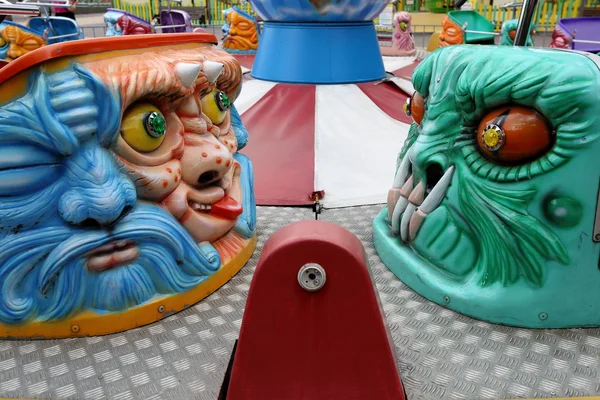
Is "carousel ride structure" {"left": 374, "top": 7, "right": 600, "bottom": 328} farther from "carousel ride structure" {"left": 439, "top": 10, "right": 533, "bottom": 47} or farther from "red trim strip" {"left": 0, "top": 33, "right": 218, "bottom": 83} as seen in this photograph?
"carousel ride structure" {"left": 439, "top": 10, "right": 533, "bottom": 47}

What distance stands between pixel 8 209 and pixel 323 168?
6.58 feet

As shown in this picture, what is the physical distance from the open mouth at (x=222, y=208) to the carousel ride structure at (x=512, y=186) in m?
0.68

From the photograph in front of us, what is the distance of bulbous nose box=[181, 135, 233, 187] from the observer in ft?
6.26

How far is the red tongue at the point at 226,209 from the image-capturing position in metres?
2.03

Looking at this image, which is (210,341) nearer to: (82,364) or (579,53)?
(82,364)

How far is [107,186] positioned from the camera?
5.24 ft

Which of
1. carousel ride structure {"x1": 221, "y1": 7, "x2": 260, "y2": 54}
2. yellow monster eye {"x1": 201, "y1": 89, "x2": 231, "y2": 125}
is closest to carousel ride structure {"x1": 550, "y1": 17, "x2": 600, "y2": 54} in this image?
carousel ride structure {"x1": 221, "y1": 7, "x2": 260, "y2": 54}

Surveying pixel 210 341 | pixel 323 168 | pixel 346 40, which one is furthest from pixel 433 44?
pixel 210 341

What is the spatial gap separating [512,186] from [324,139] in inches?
79.8

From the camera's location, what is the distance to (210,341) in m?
1.74

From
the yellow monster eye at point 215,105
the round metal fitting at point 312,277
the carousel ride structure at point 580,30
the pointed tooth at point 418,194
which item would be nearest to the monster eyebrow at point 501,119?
the pointed tooth at point 418,194

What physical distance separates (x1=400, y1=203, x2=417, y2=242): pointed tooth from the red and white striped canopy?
2.71ft

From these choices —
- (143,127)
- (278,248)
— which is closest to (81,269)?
(143,127)

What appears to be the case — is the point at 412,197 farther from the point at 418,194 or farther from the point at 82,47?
the point at 82,47
